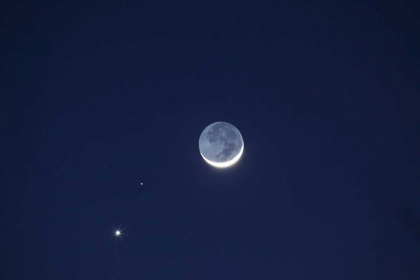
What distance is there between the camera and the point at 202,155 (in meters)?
5.41

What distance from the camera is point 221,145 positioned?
5.36 m

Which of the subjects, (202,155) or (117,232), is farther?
(117,232)

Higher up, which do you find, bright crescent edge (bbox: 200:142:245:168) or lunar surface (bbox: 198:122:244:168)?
lunar surface (bbox: 198:122:244:168)

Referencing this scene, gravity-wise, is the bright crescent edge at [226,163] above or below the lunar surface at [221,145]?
below

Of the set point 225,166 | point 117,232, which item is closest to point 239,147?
point 225,166

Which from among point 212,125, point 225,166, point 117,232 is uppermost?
point 212,125

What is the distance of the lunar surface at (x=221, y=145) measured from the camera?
5.31 m

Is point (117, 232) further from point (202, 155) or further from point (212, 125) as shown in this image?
point (212, 125)

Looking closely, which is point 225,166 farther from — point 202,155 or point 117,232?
point 117,232

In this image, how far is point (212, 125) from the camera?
557 cm

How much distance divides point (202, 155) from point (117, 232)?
142 inches

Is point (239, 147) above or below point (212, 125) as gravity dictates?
below

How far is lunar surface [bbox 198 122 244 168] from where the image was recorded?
5.31m

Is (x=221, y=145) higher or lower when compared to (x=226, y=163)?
higher
